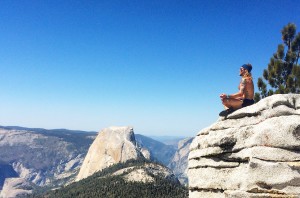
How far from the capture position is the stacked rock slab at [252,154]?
15.2 m

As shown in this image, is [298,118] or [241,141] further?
[241,141]

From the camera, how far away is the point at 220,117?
20.6 m

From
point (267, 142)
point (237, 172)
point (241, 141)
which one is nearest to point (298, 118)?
point (267, 142)

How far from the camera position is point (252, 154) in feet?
52.4

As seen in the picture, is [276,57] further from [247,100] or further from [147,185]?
[147,185]

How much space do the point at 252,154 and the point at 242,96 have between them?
5.18 meters

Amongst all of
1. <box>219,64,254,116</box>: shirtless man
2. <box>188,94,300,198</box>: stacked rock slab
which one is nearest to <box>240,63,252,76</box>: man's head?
<box>219,64,254,116</box>: shirtless man

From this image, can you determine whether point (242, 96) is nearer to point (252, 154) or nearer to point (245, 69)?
point (245, 69)

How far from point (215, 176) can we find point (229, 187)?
4.02 feet

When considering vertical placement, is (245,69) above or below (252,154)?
above

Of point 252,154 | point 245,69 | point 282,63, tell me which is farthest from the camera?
point 282,63

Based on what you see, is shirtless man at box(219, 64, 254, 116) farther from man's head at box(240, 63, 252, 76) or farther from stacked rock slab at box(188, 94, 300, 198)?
stacked rock slab at box(188, 94, 300, 198)

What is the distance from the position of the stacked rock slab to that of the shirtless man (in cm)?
83

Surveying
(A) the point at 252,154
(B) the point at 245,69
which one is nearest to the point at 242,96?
(B) the point at 245,69
